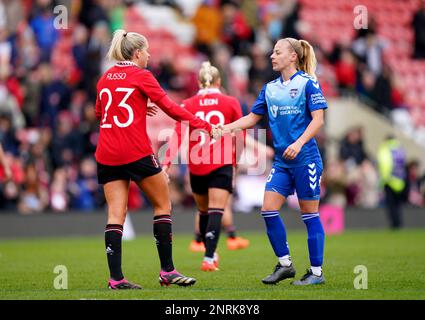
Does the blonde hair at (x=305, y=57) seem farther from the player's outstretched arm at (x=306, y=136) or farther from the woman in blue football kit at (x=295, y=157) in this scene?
the player's outstretched arm at (x=306, y=136)

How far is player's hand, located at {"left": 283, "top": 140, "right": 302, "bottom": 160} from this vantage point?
1019 cm

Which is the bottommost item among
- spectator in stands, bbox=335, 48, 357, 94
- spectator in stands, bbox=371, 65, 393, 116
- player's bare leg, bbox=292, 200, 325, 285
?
player's bare leg, bbox=292, 200, 325, 285

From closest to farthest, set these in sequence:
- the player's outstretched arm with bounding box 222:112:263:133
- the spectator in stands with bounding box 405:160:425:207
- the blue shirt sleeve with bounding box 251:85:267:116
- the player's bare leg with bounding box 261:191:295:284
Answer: the player's bare leg with bounding box 261:191:295:284, the blue shirt sleeve with bounding box 251:85:267:116, the player's outstretched arm with bounding box 222:112:263:133, the spectator in stands with bounding box 405:160:425:207

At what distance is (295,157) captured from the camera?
10422 millimetres

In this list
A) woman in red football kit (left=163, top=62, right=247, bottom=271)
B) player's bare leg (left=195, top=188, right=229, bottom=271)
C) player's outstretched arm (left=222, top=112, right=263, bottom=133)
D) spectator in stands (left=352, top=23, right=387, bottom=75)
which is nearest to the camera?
player's outstretched arm (left=222, top=112, right=263, bottom=133)

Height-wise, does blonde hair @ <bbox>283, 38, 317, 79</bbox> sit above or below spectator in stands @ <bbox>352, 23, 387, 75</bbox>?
below

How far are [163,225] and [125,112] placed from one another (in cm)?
119

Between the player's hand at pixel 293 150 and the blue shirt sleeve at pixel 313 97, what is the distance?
0.42 metres

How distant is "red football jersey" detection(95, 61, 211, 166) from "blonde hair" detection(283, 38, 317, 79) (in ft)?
5.20

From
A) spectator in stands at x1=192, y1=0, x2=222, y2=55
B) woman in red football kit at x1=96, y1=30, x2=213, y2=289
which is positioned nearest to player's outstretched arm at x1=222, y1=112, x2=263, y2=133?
woman in red football kit at x1=96, y1=30, x2=213, y2=289

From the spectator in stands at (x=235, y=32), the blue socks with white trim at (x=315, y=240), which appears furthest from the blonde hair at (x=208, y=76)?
the spectator in stands at (x=235, y=32)

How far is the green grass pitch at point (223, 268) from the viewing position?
Answer: 9555 millimetres

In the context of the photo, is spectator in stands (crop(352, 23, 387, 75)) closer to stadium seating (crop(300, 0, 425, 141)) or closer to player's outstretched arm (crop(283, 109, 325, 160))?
stadium seating (crop(300, 0, 425, 141))

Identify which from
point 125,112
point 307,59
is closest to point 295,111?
point 307,59
